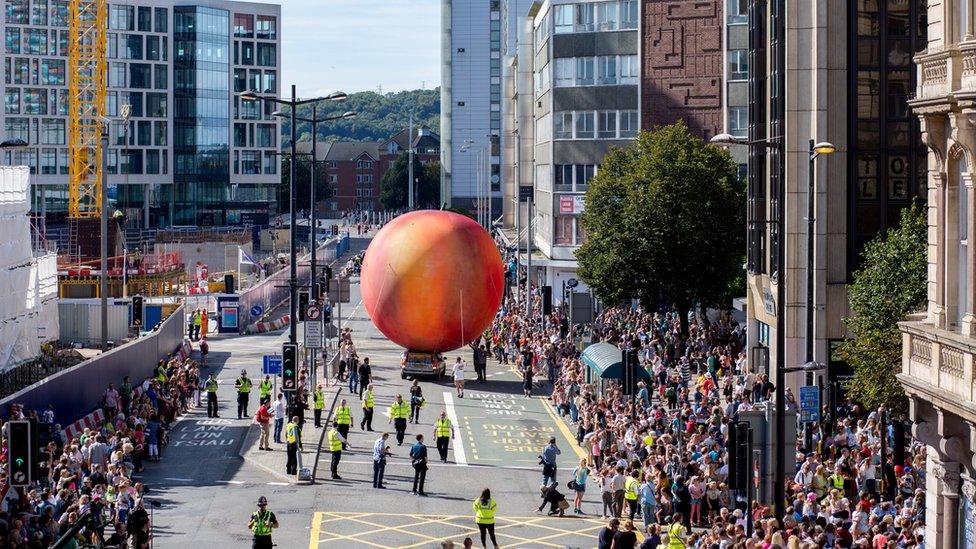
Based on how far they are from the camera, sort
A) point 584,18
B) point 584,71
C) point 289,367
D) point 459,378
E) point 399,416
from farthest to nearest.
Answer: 1. point 584,18
2. point 584,71
3. point 459,378
4. point 399,416
5. point 289,367

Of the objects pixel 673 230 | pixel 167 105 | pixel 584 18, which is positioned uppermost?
pixel 167 105

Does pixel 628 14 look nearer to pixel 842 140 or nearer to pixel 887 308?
pixel 842 140

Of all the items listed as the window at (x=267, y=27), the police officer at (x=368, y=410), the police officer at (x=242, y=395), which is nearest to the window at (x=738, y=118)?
the police officer at (x=242, y=395)

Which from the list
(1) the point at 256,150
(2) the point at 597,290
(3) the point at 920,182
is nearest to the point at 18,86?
(1) the point at 256,150

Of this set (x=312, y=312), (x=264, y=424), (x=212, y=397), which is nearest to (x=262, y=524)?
(x=264, y=424)

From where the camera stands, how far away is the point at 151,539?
27.6 metres

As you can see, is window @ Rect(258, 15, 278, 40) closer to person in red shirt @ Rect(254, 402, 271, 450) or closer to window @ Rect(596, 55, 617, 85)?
window @ Rect(596, 55, 617, 85)

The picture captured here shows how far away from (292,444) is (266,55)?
137 m

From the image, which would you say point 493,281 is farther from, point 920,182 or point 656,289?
point 920,182

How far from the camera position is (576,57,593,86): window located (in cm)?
8000

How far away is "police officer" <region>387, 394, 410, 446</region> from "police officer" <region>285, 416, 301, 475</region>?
4.17m

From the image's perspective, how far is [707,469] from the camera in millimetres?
30375

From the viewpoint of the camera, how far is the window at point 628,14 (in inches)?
3125

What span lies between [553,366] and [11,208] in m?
18.5
